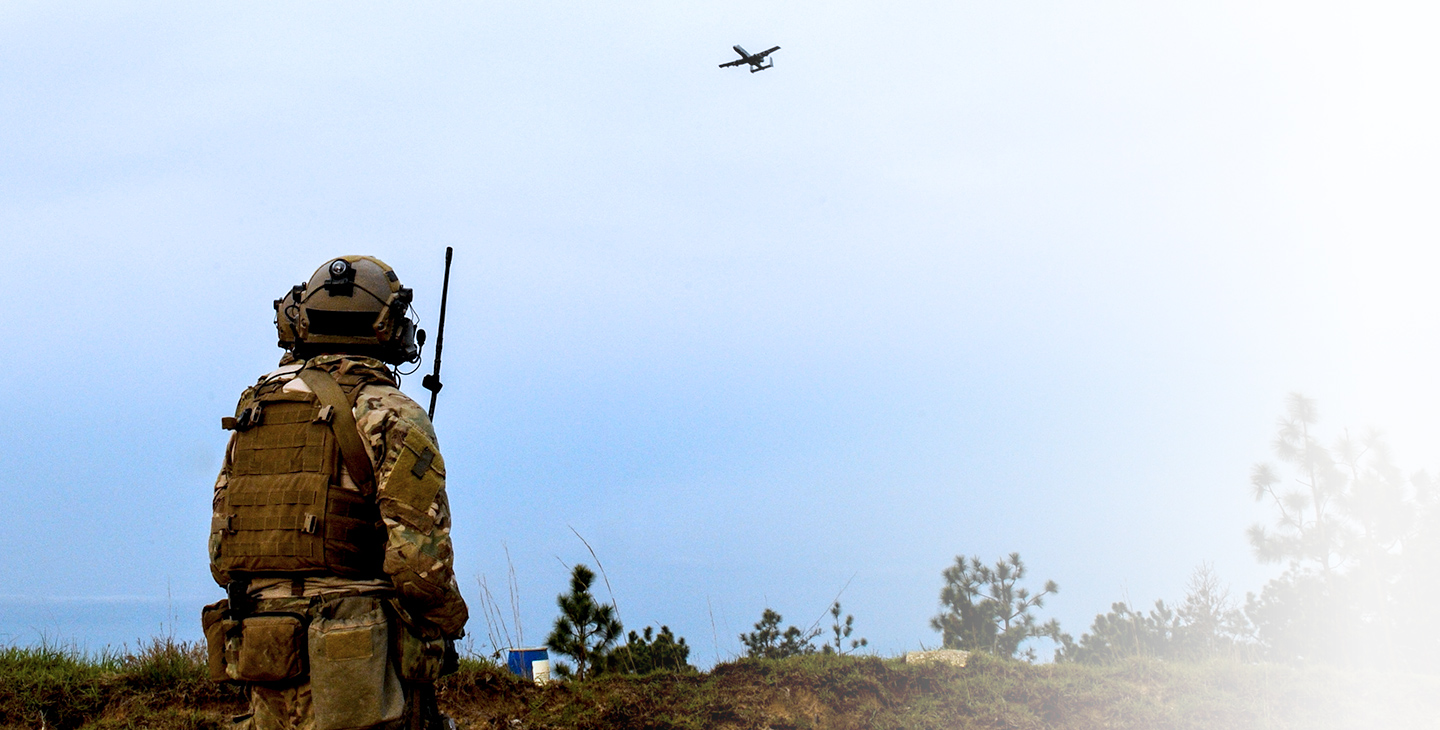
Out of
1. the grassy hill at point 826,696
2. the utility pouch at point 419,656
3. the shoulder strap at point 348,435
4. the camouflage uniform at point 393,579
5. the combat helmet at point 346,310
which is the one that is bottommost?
the grassy hill at point 826,696

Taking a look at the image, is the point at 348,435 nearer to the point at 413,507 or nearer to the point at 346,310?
the point at 413,507

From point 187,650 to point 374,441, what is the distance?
4401mm

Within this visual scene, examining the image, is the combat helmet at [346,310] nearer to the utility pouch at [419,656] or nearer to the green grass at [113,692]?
the utility pouch at [419,656]

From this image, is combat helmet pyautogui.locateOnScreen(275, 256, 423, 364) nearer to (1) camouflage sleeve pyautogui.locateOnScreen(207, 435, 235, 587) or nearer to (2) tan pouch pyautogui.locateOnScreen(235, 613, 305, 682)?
(1) camouflage sleeve pyautogui.locateOnScreen(207, 435, 235, 587)

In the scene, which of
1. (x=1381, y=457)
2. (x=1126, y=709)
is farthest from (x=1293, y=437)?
(x=1126, y=709)

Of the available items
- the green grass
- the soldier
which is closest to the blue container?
the green grass

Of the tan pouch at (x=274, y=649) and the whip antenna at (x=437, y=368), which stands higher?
the whip antenna at (x=437, y=368)

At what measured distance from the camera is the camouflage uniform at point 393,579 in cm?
400

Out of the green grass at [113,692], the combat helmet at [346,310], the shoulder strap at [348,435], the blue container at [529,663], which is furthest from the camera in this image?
the blue container at [529,663]

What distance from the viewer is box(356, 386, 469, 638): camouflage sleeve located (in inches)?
157

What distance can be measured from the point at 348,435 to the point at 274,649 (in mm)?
894

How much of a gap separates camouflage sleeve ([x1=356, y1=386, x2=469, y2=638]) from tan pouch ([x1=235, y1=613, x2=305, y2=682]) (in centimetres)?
44

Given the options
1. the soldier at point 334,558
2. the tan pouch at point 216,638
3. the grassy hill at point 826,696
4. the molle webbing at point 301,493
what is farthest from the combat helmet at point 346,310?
the grassy hill at point 826,696

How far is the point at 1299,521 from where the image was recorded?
16172 millimetres
